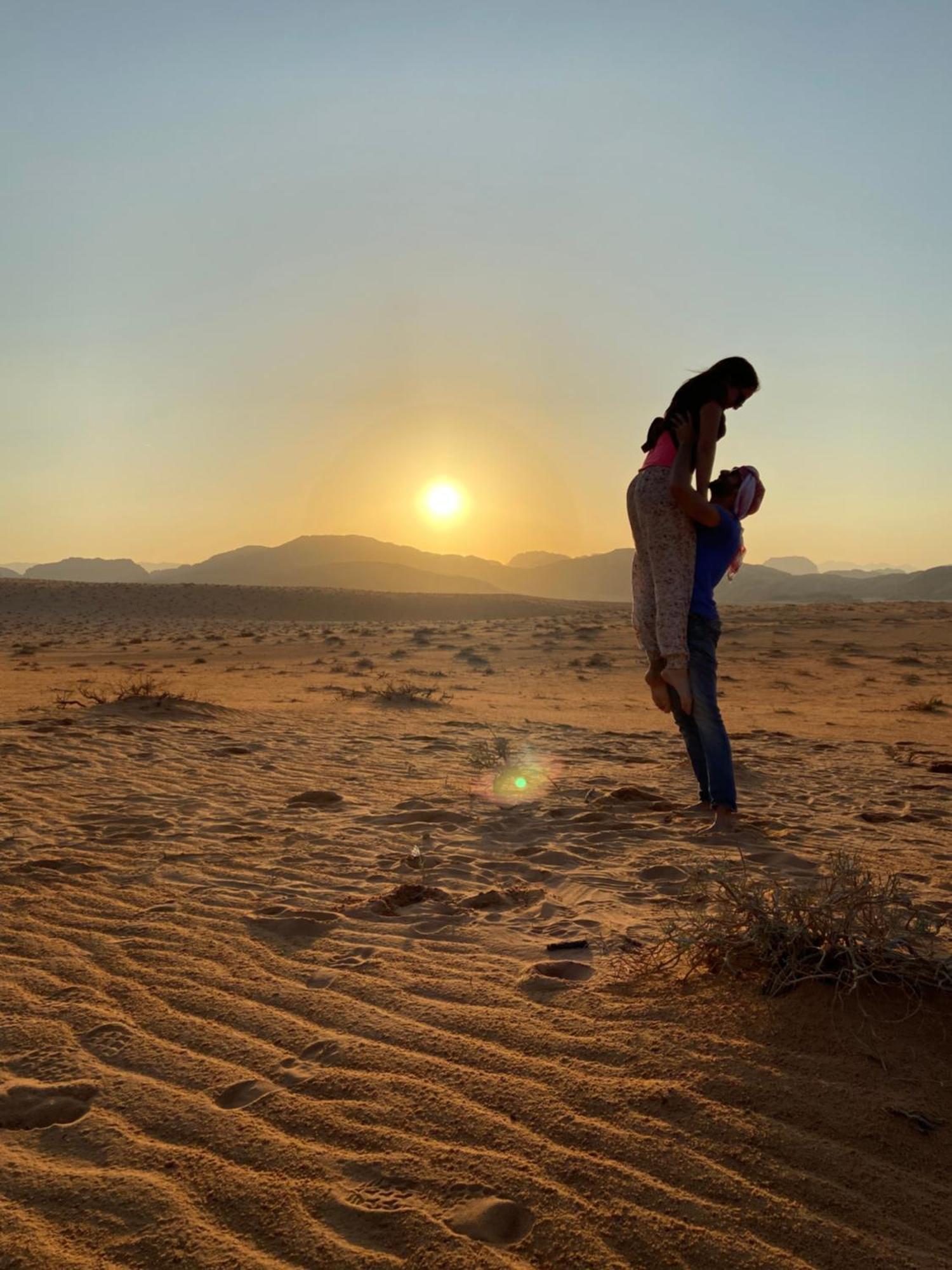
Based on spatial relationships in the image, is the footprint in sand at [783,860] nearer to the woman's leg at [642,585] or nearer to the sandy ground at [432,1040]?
the sandy ground at [432,1040]

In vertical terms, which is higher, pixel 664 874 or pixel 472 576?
pixel 472 576

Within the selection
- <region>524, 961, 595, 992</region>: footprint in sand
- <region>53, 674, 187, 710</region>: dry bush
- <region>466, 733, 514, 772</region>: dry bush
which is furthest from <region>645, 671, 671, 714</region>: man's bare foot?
<region>53, 674, 187, 710</region>: dry bush

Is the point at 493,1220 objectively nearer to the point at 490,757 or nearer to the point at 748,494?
the point at 748,494

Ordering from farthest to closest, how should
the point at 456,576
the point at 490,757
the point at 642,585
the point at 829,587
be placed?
the point at 456,576 < the point at 829,587 < the point at 490,757 < the point at 642,585

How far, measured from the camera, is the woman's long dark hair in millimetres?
3977

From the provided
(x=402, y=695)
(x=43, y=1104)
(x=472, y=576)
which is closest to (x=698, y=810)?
(x=43, y=1104)

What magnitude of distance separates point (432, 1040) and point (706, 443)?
2845 millimetres

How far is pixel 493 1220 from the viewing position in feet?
5.58

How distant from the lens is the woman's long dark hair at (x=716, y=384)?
3977 mm

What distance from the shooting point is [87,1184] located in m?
1.83

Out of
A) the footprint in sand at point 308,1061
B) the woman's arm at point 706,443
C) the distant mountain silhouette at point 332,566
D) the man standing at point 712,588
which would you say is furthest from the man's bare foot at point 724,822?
the distant mountain silhouette at point 332,566

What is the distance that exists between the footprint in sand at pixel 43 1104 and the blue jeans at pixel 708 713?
3022mm

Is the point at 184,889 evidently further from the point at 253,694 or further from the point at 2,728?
the point at 253,694

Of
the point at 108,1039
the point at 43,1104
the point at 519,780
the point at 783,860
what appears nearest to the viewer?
the point at 43,1104
